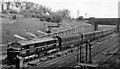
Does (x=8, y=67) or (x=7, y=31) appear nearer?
(x=8, y=67)

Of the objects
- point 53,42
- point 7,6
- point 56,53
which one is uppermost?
point 7,6

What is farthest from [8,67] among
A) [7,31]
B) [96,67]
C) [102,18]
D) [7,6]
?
[7,6]

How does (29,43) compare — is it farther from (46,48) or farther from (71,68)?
(71,68)

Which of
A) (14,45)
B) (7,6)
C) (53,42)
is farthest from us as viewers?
(7,6)

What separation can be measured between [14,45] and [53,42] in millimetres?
10074

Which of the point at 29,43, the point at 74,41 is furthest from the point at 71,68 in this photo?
the point at 74,41

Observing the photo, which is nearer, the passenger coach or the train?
the passenger coach

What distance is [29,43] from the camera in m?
29.9

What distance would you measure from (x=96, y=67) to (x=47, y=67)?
694 centimetres

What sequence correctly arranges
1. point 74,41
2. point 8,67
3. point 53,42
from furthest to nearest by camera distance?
point 74,41
point 53,42
point 8,67

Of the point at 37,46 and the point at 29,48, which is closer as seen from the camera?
the point at 29,48

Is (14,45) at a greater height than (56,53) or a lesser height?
greater

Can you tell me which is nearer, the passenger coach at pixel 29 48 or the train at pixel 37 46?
the passenger coach at pixel 29 48

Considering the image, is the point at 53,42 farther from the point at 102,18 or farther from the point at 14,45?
the point at 102,18
